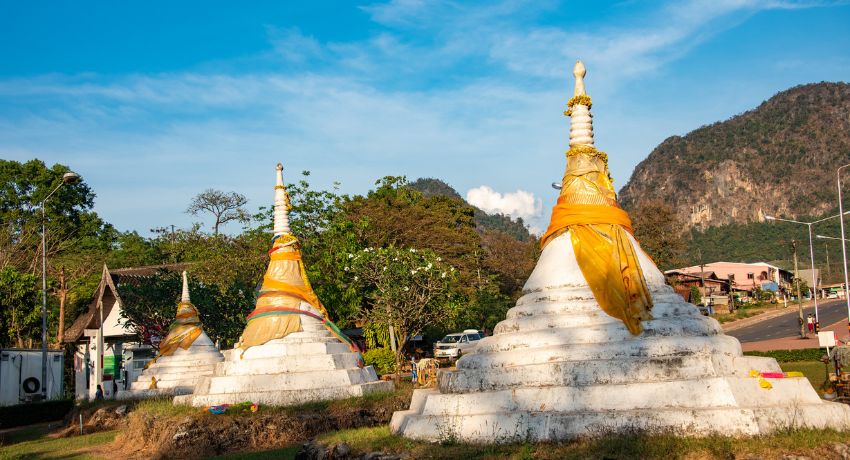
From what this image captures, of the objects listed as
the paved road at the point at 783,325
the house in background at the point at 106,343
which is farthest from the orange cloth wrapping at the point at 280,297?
the paved road at the point at 783,325

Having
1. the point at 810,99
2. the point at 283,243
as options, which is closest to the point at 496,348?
the point at 283,243

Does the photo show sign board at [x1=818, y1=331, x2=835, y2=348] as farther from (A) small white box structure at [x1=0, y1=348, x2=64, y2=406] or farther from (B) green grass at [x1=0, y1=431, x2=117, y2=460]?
(A) small white box structure at [x1=0, y1=348, x2=64, y2=406]

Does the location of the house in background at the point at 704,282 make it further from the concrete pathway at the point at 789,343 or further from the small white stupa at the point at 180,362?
the small white stupa at the point at 180,362

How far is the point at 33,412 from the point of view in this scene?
A: 32562 mm

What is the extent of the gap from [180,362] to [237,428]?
10.5 m

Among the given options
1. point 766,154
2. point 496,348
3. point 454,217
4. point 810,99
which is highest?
point 810,99

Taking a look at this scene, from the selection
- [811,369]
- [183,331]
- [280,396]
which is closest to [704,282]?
[811,369]

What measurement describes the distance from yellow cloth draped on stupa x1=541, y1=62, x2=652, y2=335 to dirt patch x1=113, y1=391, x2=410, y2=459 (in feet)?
28.6

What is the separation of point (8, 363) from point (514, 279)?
119 feet

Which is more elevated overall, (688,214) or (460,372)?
(688,214)

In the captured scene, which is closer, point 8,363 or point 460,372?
point 460,372

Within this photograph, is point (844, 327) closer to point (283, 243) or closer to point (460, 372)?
point (283, 243)

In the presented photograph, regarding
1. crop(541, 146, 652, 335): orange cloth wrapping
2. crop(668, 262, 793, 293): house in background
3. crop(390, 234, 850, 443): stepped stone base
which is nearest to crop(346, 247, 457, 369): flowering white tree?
crop(541, 146, 652, 335): orange cloth wrapping

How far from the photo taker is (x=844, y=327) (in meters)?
46.9
